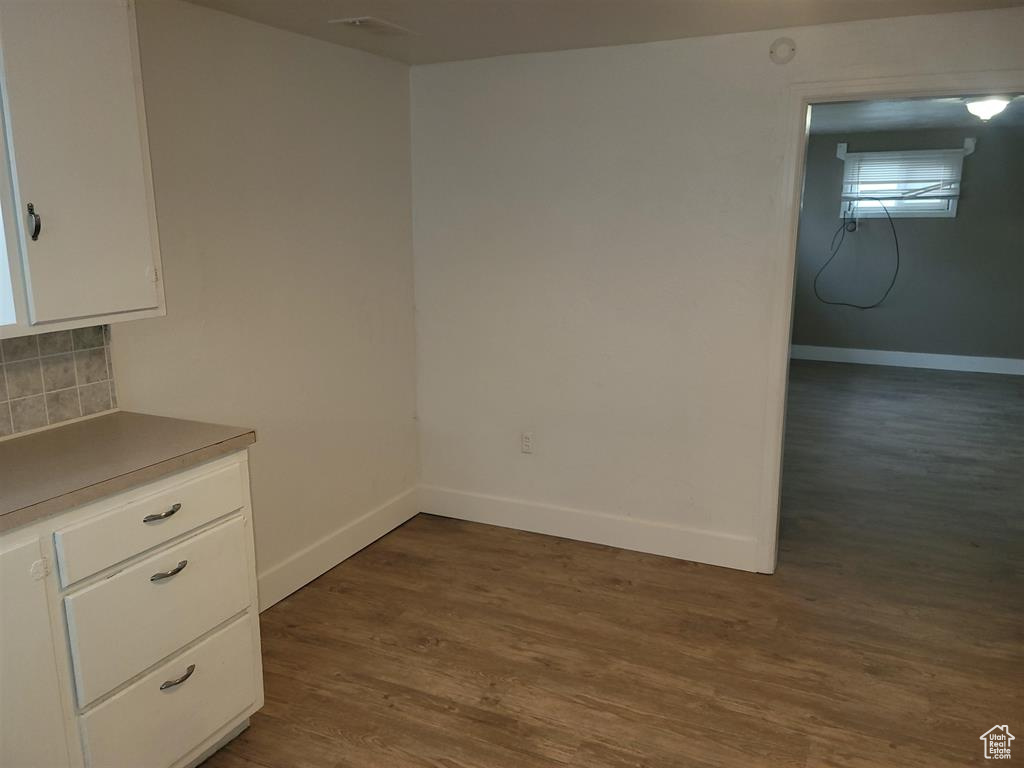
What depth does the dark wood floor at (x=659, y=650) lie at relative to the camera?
2314 mm

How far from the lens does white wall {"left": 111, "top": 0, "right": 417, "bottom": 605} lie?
8.44 feet

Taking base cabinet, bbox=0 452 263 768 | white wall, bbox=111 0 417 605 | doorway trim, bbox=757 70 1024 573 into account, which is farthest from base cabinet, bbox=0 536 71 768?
doorway trim, bbox=757 70 1024 573

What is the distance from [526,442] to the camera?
152 inches

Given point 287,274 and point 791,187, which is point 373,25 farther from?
point 791,187

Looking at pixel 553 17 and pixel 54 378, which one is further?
pixel 553 17

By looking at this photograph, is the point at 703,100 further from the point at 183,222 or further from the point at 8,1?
the point at 8,1

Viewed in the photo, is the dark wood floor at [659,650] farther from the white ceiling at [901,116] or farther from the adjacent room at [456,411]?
the white ceiling at [901,116]

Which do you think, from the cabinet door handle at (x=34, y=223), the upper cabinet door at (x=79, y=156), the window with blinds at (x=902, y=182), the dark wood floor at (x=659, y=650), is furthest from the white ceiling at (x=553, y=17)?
the window with blinds at (x=902, y=182)

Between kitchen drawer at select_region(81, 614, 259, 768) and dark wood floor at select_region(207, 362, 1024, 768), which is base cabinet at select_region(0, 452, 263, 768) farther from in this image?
dark wood floor at select_region(207, 362, 1024, 768)

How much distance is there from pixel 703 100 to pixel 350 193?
5.08 ft

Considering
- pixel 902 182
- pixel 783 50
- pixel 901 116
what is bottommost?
pixel 902 182

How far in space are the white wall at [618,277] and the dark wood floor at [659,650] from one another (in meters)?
0.28

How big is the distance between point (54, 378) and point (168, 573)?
0.73 m

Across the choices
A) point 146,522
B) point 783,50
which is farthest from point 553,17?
point 146,522
